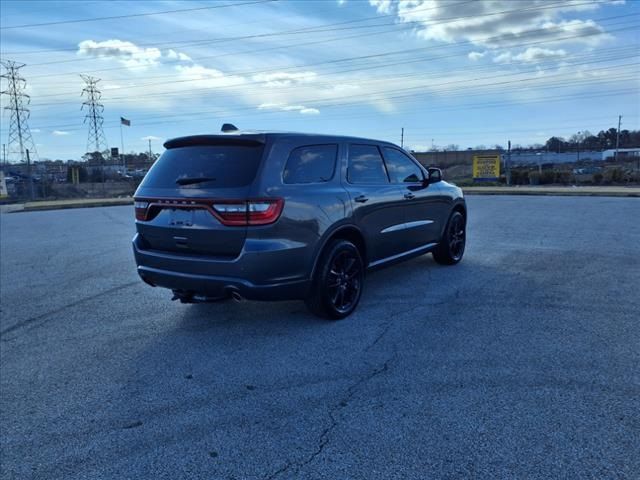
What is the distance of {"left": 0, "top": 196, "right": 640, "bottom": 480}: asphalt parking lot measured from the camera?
9.29 ft

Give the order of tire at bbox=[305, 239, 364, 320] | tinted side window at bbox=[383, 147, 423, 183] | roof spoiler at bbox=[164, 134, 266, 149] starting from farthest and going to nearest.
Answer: tinted side window at bbox=[383, 147, 423, 183] < tire at bbox=[305, 239, 364, 320] < roof spoiler at bbox=[164, 134, 266, 149]

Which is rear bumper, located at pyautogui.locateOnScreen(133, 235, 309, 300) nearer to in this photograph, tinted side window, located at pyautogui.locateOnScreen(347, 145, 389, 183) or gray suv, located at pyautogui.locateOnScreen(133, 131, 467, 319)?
gray suv, located at pyautogui.locateOnScreen(133, 131, 467, 319)

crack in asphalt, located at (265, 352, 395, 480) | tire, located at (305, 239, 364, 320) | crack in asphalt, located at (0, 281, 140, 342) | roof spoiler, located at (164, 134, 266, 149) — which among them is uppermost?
roof spoiler, located at (164, 134, 266, 149)

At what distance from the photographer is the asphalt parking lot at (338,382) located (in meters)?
2.83

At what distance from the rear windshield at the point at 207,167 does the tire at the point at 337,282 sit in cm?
112

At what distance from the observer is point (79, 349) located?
183 inches

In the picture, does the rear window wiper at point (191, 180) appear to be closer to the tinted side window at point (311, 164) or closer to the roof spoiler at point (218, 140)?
the roof spoiler at point (218, 140)

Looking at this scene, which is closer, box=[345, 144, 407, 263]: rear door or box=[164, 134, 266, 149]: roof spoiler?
box=[164, 134, 266, 149]: roof spoiler

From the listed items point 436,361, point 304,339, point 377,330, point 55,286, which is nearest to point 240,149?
point 304,339

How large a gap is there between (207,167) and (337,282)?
1.67m

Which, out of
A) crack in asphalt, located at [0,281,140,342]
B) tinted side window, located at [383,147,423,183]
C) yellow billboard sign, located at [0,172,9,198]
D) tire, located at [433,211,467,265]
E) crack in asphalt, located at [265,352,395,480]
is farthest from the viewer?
yellow billboard sign, located at [0,172,9,198]

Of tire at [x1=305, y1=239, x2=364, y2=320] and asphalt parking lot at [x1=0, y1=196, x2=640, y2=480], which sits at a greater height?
tire at [x1=305, y1=239, x2=364, y2=320]

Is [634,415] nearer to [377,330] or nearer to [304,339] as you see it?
[377,330]

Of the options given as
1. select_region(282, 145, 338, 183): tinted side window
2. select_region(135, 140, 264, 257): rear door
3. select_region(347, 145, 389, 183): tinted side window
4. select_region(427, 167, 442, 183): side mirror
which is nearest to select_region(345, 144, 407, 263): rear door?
select_region(347, 145, 389, 183): tinted side window
